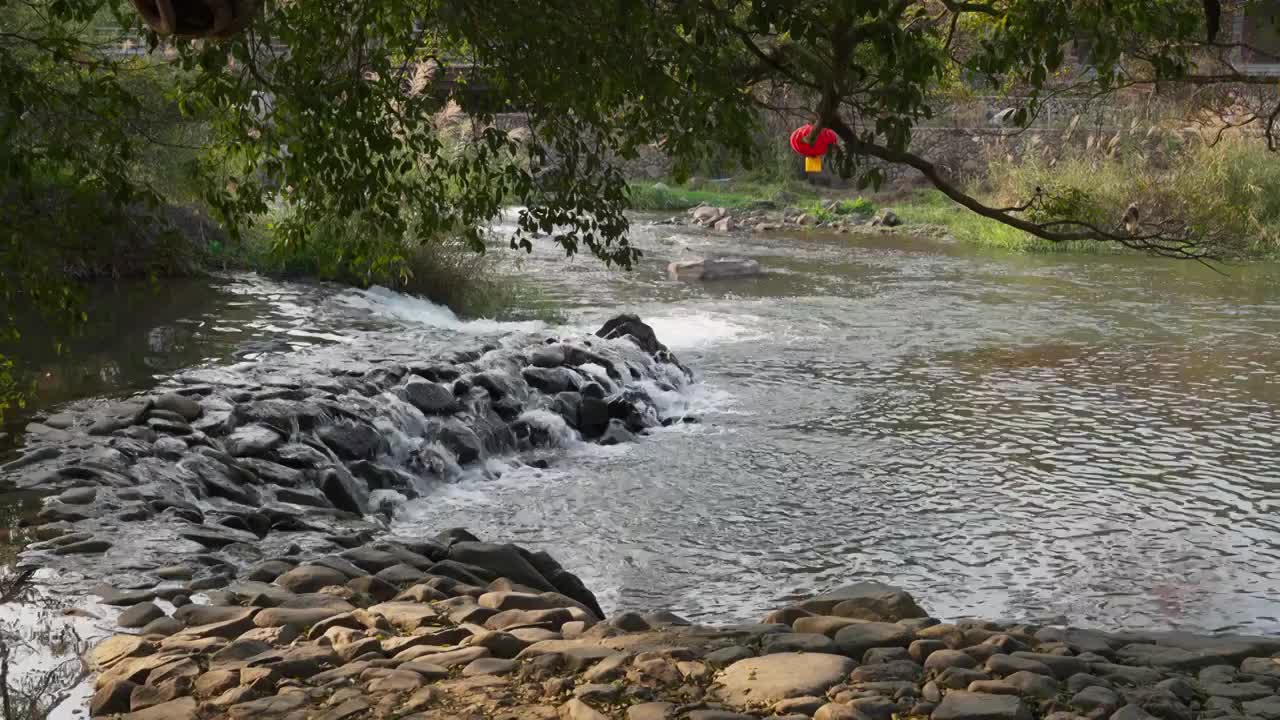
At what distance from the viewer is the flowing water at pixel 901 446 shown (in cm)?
680

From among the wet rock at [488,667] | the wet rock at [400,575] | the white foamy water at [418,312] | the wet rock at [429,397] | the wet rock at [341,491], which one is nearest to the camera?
the wet rock at [488,667]

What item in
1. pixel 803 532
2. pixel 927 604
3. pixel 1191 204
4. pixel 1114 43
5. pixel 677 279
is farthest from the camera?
pixel 1191 204

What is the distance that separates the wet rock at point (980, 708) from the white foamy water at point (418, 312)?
30.3 feet

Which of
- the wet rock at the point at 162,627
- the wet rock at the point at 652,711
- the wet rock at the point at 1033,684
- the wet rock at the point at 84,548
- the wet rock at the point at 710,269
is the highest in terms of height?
the wet rock at the point at 710,269

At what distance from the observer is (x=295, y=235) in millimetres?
4617

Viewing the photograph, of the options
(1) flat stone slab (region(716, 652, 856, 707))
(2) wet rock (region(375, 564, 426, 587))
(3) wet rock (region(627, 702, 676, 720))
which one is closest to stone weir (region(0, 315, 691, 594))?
(2) wet rock (region(375, 564, 426, 587))

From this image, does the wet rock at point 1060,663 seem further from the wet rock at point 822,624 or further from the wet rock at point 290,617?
the wet rock at point 290,617

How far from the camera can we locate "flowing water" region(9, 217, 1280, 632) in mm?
6797

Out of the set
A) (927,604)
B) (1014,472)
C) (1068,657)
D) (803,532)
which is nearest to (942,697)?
(1068,657)

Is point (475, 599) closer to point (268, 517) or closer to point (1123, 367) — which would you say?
point (268, 517)

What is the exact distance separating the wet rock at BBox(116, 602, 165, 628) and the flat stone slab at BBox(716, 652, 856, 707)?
6.78 ft

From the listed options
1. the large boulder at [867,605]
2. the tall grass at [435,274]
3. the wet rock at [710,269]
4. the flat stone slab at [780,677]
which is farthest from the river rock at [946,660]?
the wet rock at [710,269]

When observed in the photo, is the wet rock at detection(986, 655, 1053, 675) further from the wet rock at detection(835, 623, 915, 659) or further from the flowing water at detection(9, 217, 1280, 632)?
the flowing water at detection(9, 217, 1280, 632)

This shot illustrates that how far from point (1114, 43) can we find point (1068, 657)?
87.2 inches
